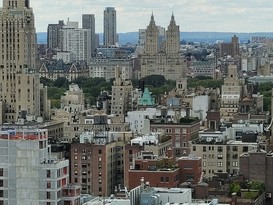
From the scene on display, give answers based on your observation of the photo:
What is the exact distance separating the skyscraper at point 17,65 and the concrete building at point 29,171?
6705 cm

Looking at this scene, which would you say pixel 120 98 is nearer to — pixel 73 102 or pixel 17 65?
pixel 73 102

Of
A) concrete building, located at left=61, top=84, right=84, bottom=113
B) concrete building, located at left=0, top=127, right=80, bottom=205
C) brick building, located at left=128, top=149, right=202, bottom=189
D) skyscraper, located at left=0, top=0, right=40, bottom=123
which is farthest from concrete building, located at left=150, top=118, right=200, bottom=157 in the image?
concrete building, located at left=0, top=127, right=80, bottom=205

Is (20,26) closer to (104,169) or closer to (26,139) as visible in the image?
(104,169)

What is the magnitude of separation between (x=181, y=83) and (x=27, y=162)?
385 feet

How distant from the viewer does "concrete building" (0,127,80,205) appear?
213ft

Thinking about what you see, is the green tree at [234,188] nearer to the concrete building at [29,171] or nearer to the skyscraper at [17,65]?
the concrete building at [29,171]

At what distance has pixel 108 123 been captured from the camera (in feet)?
401

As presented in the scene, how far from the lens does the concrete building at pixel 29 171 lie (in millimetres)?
64875

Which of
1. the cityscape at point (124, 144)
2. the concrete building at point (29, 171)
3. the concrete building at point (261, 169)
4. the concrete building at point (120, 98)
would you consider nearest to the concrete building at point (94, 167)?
the cityscape at point (124, 144)

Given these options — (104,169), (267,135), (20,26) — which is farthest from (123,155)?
(20,26)

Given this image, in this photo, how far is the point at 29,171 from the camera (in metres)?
65.2

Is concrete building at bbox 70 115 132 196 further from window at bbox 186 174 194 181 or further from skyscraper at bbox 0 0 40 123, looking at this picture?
skyscraper at bbox 0 0 40 123

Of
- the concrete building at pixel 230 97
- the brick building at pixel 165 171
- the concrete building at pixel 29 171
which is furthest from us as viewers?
the concrete building at pixel 230 97

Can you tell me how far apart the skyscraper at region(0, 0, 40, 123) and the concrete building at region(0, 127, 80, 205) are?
67.0 meters
